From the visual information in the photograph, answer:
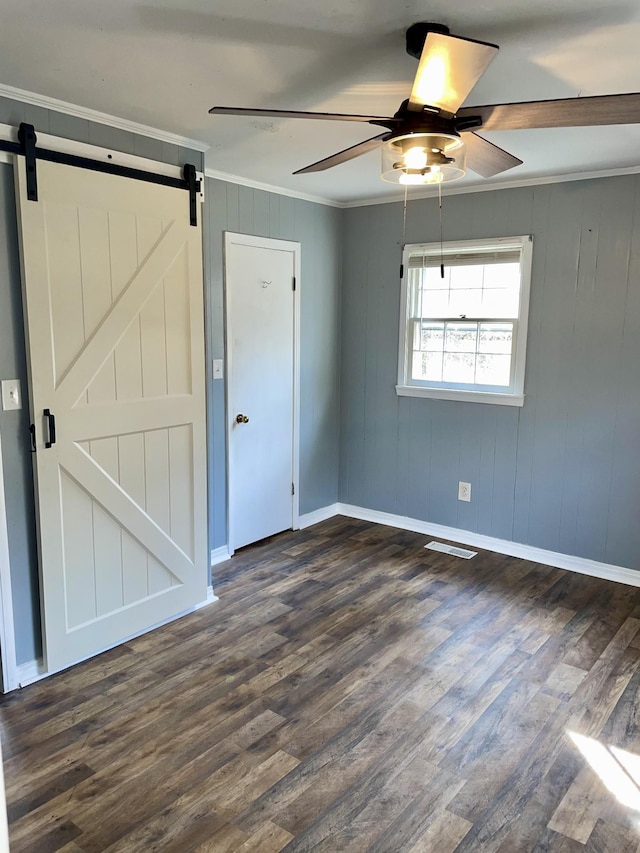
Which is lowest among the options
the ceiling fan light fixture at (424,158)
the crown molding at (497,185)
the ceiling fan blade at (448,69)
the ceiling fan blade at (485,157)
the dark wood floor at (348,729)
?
the dark wood floor at (348,729)

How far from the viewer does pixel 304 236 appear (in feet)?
14.5

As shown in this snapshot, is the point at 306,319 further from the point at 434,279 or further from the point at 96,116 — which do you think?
the point at 96,116

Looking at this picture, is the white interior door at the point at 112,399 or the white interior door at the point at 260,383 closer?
the white interior door at the point at 112,399

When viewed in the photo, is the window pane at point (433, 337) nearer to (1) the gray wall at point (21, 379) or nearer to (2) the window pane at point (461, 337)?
(2) the window pane at point (461, 337)

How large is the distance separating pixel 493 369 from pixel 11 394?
117 inches

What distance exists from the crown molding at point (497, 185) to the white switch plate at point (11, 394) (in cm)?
297

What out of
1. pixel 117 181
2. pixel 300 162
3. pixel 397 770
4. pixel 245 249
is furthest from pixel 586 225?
pixel 397 770

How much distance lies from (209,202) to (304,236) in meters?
0.91

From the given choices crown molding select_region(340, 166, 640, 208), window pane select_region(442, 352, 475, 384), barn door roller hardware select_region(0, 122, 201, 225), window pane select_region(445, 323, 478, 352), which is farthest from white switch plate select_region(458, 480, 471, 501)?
barn door roller hardware select_region(0, 122, 201, 225)

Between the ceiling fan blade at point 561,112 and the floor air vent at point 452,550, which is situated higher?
the ceiling fan blade at point 561,112

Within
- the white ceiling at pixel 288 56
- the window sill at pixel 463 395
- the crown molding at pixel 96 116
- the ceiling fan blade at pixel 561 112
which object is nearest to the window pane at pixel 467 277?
the window sill at pixel 463 395

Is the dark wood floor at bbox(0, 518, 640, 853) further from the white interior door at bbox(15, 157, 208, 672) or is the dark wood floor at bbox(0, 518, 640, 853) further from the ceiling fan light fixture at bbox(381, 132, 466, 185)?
the ceiling fan light fixture at bbox(381, 132, 466, 185)

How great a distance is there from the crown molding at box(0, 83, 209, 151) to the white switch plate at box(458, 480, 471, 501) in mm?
2736

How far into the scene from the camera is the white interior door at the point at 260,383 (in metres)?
3.97
